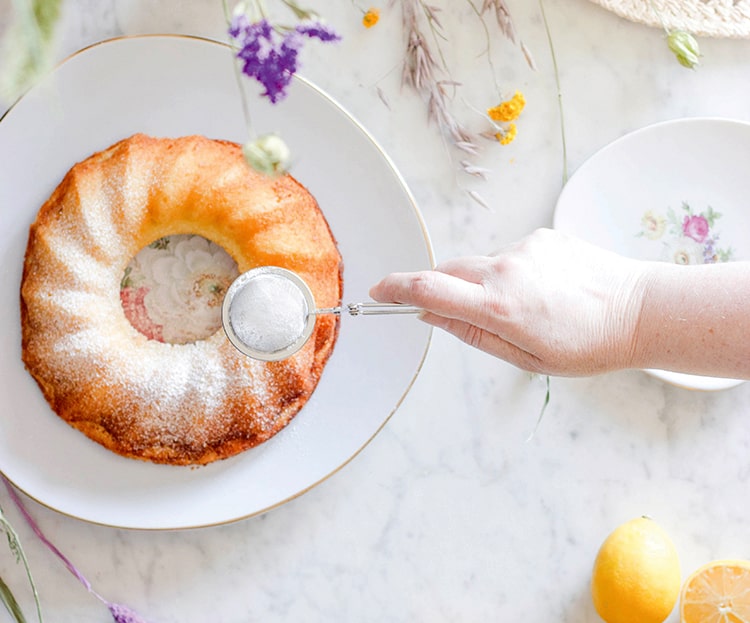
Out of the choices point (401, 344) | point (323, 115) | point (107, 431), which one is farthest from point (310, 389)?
point (323, 115)

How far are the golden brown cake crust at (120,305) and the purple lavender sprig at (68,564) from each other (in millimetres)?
187

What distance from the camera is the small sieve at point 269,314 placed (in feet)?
3.71

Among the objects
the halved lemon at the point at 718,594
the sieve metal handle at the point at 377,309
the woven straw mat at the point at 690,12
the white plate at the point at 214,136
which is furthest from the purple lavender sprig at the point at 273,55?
the halved lemon at the point at 718,594

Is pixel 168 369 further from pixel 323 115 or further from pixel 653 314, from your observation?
pixel 653 314

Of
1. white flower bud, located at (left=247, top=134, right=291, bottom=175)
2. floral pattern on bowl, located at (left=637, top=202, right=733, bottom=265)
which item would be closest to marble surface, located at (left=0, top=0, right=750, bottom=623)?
floral pattern on bowl, located at (left=637, top=202, right=733, bottom=265)

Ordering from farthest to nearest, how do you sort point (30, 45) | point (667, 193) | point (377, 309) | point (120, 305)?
1. point (667, 193)
2. point (120, 305)
3. point (377, 309)
4. point (30, 45)

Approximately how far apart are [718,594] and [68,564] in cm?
106

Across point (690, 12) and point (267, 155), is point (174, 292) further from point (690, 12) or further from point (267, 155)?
point (690, 12)

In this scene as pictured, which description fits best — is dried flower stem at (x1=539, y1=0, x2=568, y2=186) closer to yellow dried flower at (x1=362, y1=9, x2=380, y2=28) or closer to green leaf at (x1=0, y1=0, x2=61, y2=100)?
yellow dried flower at (x1=362, y1=9, x2=380, y2=28)

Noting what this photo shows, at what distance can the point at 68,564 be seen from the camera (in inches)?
49.8

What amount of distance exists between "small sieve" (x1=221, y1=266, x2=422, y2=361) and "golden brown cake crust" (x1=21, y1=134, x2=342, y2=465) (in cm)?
5

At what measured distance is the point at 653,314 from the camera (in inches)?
38.0

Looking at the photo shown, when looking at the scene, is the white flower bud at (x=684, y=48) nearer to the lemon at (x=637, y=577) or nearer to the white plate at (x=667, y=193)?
the white plate at (x=667, y=193)

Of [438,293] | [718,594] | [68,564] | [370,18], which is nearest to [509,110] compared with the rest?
[370,18]
